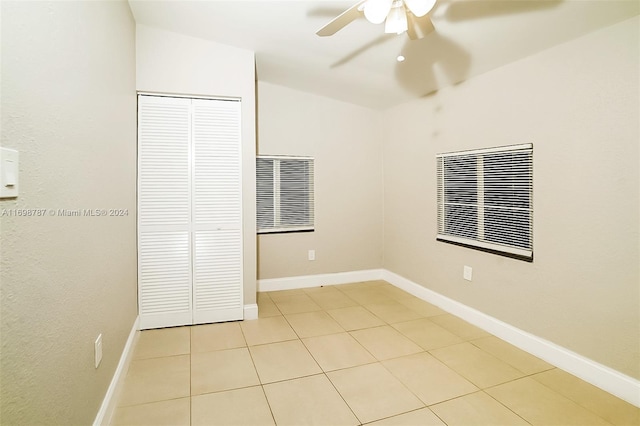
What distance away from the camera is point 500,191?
2828mm

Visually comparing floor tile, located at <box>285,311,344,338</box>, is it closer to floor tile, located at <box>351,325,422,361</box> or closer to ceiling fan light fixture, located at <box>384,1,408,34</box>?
floor tile, located at <box>351,325,422,361</box>

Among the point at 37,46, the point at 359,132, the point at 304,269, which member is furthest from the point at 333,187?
the point at 37,46

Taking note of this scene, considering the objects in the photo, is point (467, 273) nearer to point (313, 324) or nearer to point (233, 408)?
point (313, 324)

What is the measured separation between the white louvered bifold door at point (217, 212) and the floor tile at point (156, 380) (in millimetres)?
709

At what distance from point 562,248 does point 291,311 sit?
2.53 meters

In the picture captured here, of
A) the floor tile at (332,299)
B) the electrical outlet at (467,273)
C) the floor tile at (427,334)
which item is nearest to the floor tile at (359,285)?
the floor tile at (332,299)

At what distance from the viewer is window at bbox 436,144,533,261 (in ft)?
8.54

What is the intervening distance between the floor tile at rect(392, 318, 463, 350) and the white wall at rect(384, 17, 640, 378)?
1.46 ft

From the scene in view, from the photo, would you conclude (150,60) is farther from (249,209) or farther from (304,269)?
(304,269)

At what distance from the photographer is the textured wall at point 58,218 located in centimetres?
96

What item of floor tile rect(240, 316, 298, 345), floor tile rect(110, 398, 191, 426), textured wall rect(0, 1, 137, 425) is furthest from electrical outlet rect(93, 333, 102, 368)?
floor tile rect(240, 316, 298, 345)

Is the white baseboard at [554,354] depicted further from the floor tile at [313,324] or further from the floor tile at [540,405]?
the floor tile at [313,324]

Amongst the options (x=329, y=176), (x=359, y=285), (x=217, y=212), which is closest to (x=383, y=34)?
(x=329, y=176)

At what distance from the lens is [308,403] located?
1.96m
